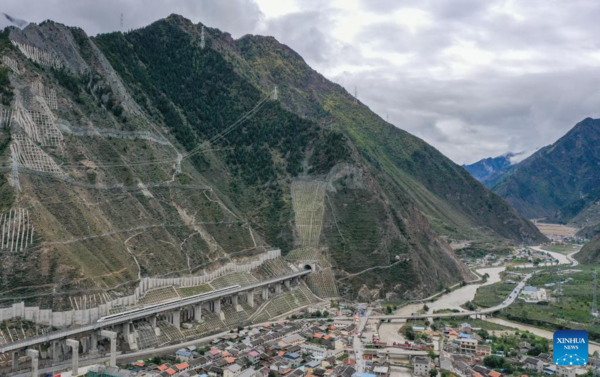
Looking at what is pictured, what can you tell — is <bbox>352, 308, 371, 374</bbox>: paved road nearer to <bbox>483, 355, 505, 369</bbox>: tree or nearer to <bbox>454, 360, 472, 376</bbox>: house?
<bbox>454, 360, 472, 376</bbox>: house

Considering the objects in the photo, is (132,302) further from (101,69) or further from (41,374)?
(101,69)

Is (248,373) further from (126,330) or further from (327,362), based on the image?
(126,330)

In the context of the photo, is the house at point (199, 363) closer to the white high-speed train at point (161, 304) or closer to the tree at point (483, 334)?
the white high-speed train at point (161, 304)

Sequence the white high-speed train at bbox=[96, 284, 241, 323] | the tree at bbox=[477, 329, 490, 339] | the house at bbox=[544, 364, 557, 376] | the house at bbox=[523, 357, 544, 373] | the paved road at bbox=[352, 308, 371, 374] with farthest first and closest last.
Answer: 1. the tree at bbox=[477, 329, 490, 339]
2. the white high-speed train at bbox=[96, 284, 241, 323]
3. the paved road at bbox=[352, 308, 371, 374]
4. the house at bbox=[523, 357, 544, 373]
5. the house at bbox=[544, 364, 557, 376]

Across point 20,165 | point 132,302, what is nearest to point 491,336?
point 132,302

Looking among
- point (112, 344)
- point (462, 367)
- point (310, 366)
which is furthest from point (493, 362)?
point (112, 344)

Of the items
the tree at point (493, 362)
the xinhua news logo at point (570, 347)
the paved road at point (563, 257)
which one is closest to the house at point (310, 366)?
the tree at point (493, 362)

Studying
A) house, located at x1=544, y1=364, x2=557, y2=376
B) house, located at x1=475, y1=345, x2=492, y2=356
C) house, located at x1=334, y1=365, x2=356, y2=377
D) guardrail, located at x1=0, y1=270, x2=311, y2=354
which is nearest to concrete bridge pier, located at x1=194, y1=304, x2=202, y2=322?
guardrail, located at x1=0, y1=270, x2=311, y2=354
